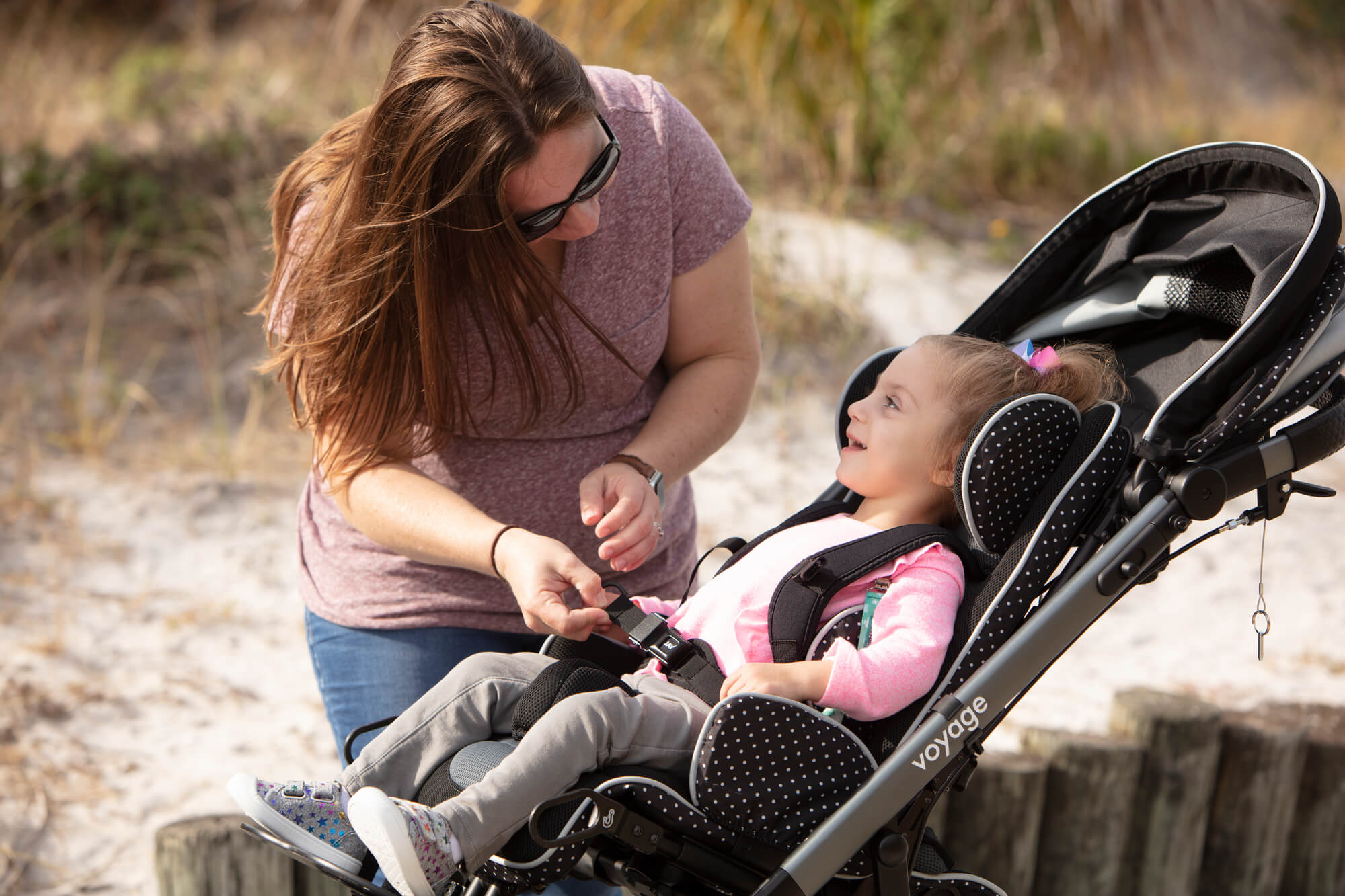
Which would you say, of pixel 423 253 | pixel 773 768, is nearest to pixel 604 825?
pixel 773 768

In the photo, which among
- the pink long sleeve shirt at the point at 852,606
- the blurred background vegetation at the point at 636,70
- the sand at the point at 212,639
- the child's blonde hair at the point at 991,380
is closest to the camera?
the pink long sleeve shirt at the point at 852,606

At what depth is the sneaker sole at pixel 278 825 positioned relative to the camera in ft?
4.59

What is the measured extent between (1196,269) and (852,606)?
2.51ft

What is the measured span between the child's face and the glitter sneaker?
84 centimetres

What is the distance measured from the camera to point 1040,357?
1.79 metres

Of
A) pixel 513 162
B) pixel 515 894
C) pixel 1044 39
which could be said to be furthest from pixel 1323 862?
pixel 1044 39

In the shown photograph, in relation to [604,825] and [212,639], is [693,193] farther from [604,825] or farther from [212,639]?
[212,639]

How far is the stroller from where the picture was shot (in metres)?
1.42

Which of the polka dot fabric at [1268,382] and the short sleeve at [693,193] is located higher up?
the short sleeve at [693,193]

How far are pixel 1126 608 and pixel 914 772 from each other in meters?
2.78

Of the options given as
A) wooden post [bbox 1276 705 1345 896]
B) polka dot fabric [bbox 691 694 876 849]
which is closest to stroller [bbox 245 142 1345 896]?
polka dot fabric [bbox 691 694 876 849]

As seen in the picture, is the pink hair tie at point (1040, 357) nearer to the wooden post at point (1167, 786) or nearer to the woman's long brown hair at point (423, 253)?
the woman's long brown hair at point (423, 253)

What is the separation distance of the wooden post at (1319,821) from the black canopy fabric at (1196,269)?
1161 mm

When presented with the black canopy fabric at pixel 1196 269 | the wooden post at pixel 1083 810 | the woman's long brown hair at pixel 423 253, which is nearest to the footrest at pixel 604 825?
the woman's long brown hair at pixel 423 253
